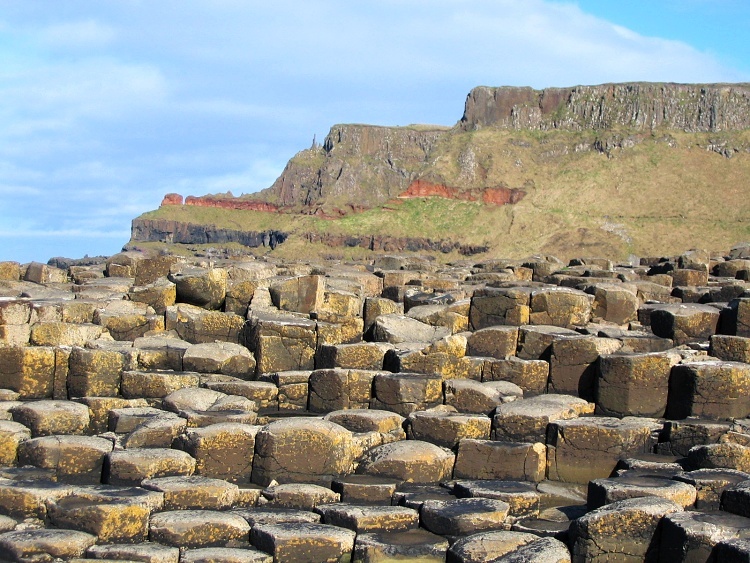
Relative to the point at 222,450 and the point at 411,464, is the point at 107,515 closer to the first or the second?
the point at 222,450

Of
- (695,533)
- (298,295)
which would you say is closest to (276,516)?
(695,533)

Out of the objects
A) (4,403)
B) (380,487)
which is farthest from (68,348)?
(380,487)

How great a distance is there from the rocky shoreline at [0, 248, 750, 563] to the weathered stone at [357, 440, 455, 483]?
0.09 feet

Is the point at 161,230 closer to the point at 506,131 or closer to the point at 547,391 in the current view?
the point at 506,131

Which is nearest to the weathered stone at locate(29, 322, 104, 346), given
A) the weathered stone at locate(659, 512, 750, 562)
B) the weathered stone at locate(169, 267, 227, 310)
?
the weathered stone at locate(169, 267, 227, 310)

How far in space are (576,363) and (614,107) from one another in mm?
115006

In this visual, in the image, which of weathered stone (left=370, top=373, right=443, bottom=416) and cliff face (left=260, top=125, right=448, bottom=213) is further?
cliff face (left=260, top=125, right=448, bottom=213)

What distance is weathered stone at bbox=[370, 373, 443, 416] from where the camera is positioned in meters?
13.2

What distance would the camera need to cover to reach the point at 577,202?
10588 centimetres

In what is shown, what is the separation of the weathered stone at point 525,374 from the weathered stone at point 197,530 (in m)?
5.64

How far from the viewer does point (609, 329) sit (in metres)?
15.9

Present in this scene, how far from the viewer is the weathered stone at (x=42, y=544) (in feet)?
28.8

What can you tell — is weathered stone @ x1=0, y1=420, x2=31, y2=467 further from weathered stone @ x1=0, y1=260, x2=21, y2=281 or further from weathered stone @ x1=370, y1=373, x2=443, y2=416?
weathered stone @ x1=0, y1=260, x2=21, y2=281

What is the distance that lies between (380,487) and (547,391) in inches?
170
